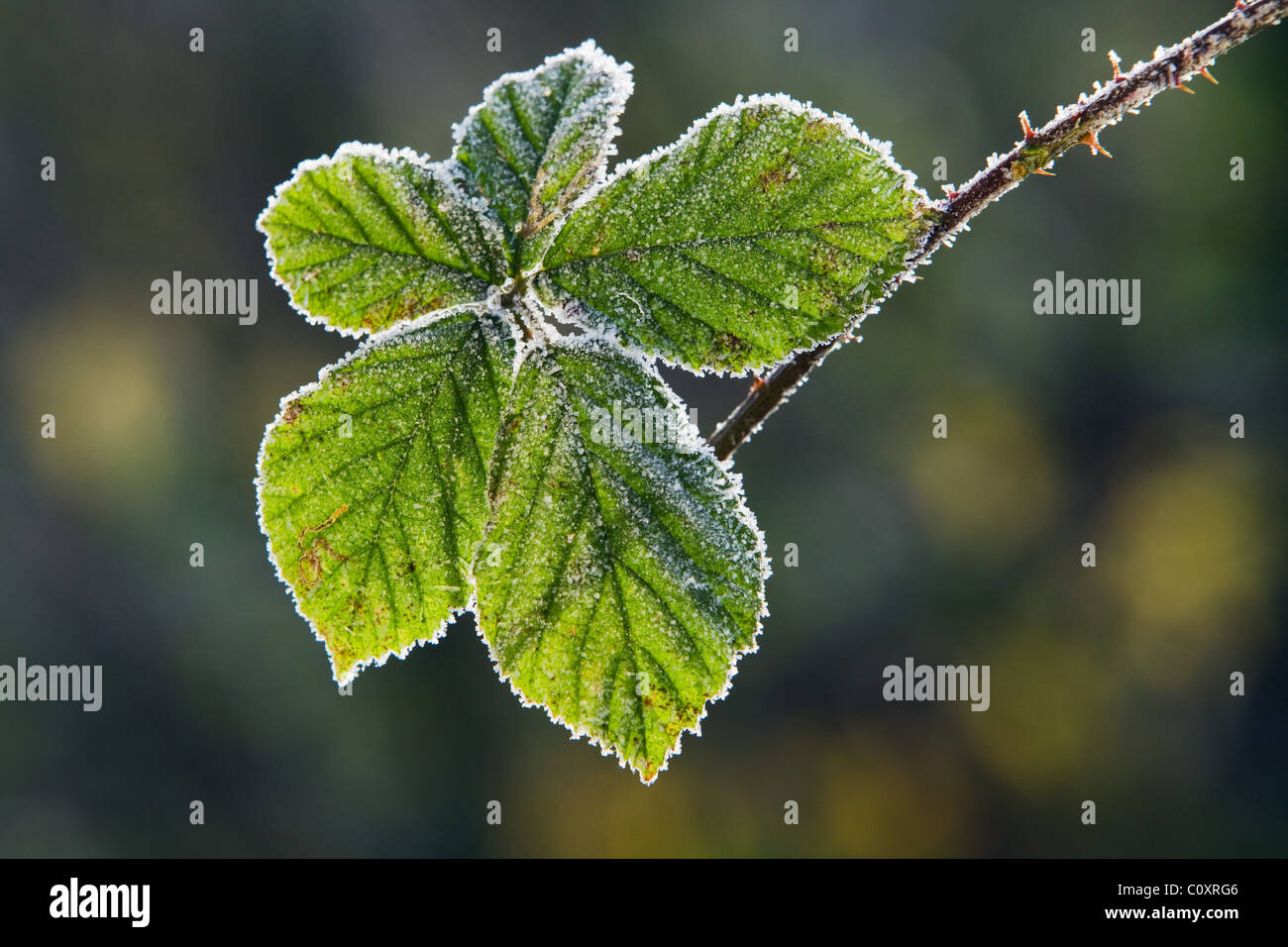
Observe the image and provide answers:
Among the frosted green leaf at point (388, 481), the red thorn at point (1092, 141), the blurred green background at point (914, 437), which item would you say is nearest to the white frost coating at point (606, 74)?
the frosted green leaf at point (388, 481)

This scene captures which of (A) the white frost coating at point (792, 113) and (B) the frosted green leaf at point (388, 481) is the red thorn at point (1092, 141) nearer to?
(A) the white frost coating at point (792, 113)

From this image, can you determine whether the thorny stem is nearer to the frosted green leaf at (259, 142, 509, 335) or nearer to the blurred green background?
the frosted green leaf at (259, 142, 509, 335)
